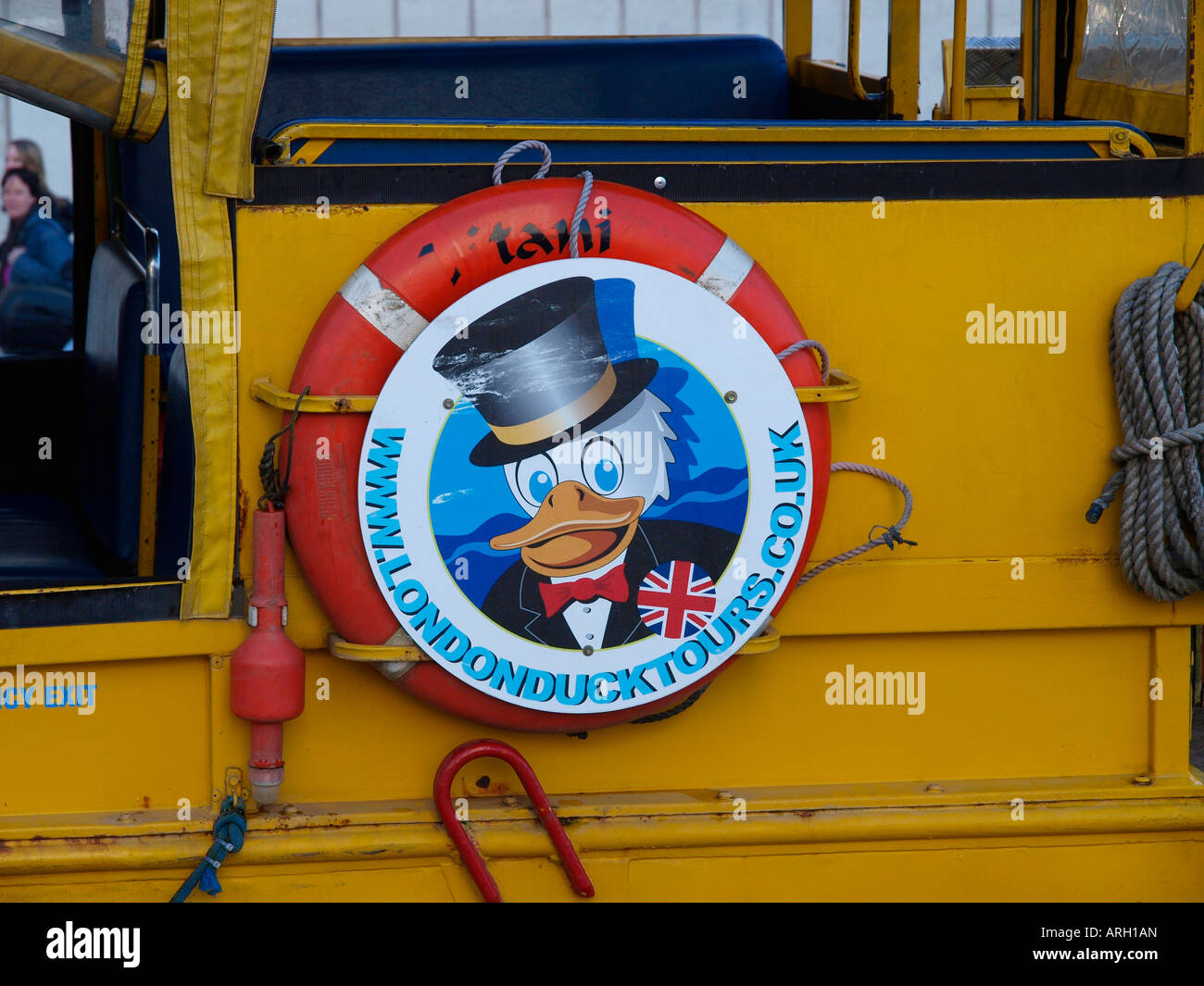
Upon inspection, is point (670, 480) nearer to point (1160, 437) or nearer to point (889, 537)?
point (889, 537)

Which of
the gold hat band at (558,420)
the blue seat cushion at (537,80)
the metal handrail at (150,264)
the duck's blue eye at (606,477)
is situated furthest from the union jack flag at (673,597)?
the blue seat cushion at (537,80)

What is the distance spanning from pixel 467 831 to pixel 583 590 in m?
0.37

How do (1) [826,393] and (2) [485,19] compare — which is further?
(2) [485,19]

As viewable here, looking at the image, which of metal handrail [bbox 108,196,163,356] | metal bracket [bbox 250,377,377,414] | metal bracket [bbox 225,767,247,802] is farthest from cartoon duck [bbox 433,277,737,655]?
metal handrail [bbox 108,196,163,356]

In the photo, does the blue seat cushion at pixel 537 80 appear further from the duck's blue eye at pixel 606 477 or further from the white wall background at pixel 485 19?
the white wall background at pixel 485 19

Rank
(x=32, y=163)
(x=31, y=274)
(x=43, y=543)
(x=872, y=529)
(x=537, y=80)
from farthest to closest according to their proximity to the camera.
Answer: (x=32, y=163), (x=31, y=274), (x=537, y=80), (x=43, y=543), (x=872, y=529)

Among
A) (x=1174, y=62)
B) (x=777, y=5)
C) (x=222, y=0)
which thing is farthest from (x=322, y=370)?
(x=777, y=5)

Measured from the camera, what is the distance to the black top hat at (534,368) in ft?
5.64

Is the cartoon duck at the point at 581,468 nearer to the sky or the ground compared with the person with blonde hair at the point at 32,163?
nearer to the ground

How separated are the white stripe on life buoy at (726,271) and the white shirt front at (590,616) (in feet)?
1.22

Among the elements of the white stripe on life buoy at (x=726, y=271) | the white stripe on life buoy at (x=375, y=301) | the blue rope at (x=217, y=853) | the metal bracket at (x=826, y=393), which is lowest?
the blue rope at (x=217, y=853)

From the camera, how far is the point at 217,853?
1.74m

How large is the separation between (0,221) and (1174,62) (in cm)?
588

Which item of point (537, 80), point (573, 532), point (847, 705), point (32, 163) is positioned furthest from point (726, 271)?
point (32, 163)
